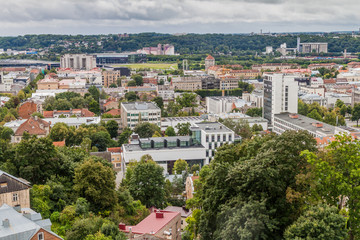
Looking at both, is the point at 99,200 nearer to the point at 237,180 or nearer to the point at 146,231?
the point at 146,231

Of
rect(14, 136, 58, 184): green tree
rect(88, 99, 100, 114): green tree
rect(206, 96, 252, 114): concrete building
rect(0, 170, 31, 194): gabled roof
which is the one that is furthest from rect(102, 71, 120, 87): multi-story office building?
rect(0, 170, 31, 194): gabled roof

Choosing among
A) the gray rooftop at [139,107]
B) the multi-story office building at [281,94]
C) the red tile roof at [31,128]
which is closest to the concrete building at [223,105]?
the multi-story office building at [281,94]

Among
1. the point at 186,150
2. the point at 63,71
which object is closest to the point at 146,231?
the point at 186,150

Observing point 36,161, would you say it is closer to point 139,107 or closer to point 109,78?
point 139,107

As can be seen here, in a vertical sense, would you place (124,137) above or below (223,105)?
below

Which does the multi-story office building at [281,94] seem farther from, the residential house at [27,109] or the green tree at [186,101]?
the residential house at [27,109]

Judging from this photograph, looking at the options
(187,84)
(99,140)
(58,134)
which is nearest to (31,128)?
(58,134)
